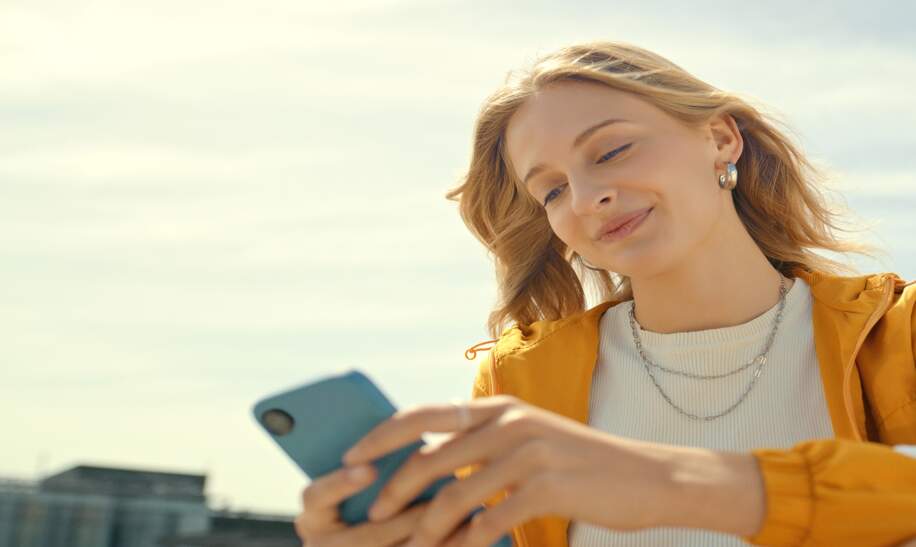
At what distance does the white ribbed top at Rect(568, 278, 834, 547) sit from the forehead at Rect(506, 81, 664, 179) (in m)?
0.63

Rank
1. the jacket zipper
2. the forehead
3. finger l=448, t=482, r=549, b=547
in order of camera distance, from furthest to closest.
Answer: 1. the forehead
2. the jacket zipper
3. finger l=448, t=482, r=549, b=547

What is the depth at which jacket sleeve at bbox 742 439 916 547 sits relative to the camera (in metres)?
1.67

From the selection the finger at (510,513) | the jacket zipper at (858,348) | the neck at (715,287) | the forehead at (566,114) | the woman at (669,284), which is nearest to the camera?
the finger at (510,513)

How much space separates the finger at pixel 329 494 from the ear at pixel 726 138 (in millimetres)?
1804

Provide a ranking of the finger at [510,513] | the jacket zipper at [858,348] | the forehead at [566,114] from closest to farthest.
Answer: the finger at [510,513] < the jacket zipper at [858,348] < the forehead at [566,114]

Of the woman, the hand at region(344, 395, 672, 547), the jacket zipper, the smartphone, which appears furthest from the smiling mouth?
the hand at region(344, 395, 672, 547)

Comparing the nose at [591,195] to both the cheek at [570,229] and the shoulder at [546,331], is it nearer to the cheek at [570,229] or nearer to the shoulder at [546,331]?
the cheek at [570,229]

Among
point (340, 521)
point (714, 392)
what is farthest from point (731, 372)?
point (340, 521)

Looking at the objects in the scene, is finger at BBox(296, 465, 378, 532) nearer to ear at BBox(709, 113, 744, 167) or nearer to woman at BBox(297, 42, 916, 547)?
woman at BBox(297, 42, 916, 547)

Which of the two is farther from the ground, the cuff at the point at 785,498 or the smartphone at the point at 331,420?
the smartphone at the point at 331,420

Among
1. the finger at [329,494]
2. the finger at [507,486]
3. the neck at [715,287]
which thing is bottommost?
the neck at [715,287]

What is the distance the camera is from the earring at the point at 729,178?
3.13 metres

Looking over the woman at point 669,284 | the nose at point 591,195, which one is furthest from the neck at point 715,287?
the nose at point 591,195

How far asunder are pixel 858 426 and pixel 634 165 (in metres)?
0.85
